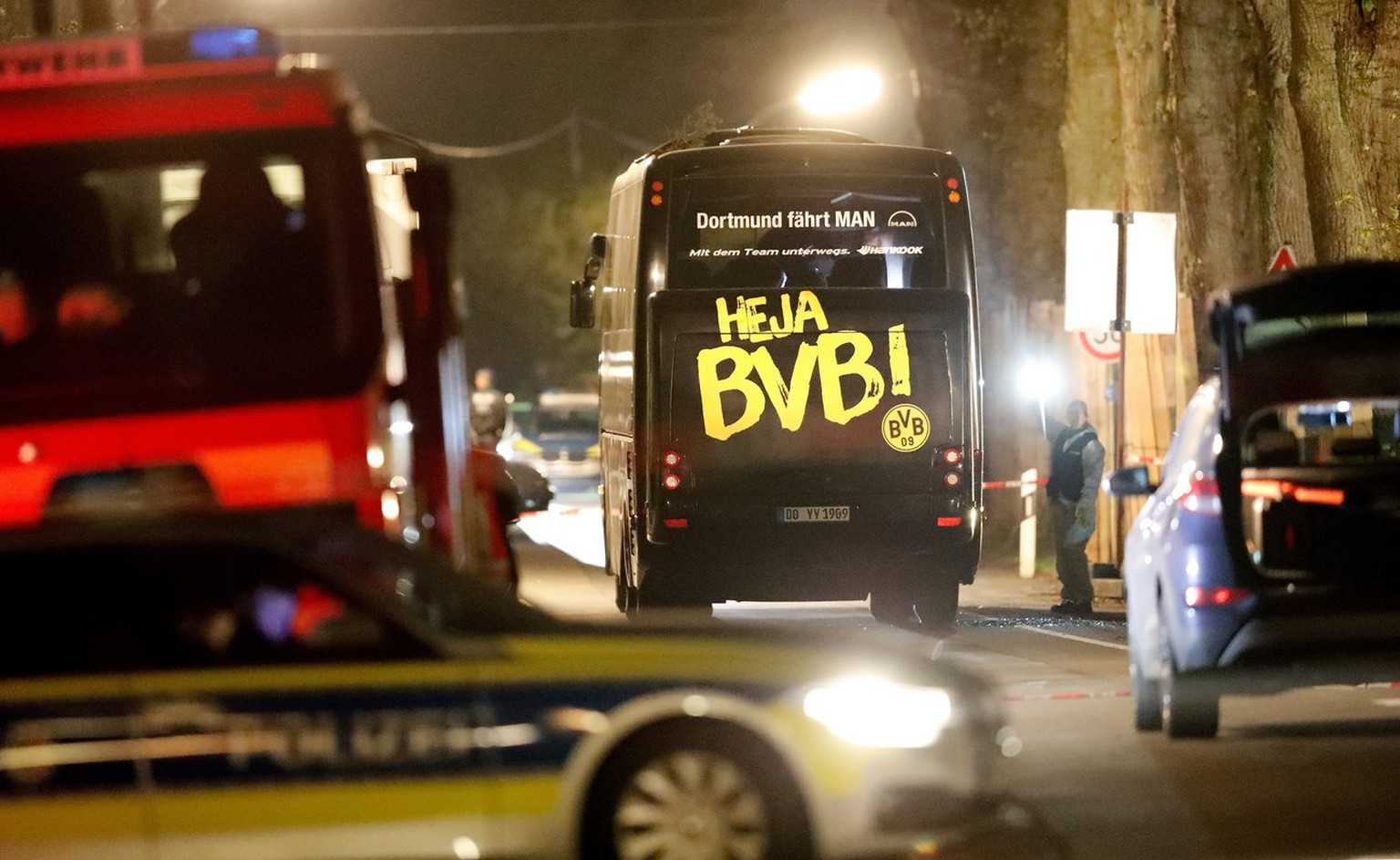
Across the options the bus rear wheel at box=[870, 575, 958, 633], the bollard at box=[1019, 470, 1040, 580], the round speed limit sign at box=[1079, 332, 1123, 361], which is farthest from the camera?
the bollard at box=[1019, 470, 1040, 580]

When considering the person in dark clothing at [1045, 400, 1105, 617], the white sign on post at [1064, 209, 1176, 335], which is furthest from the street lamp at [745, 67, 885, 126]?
the person in dark clothing at [1045, 400, 1105, 617]

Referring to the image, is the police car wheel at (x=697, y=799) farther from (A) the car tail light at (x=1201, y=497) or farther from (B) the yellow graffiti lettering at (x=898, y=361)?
(B) the yellow graffiti lettering at (x=898, y=361)

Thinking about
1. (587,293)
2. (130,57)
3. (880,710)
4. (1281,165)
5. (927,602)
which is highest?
(1281,165)

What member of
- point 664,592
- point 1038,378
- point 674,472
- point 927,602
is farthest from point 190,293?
point 1038,378

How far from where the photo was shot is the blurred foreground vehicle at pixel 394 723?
6.80 meters

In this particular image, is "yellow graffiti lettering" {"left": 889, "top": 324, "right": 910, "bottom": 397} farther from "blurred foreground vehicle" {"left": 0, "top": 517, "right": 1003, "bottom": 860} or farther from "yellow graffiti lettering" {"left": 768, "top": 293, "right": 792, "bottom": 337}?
"blurred foreground vehicle" {"left": 0, "top": 517, "right": 1003, "bottom": 860}

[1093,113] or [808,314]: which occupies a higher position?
[1093,113]

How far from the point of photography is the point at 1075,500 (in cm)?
1962

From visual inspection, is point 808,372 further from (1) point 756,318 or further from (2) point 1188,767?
(2) point 1188,767

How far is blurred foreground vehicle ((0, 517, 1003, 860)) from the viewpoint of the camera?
6797 mm

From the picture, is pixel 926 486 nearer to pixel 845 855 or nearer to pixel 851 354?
Result: pixel 851 354

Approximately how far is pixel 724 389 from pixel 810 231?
1311 mm

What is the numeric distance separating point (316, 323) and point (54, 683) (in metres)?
3.38

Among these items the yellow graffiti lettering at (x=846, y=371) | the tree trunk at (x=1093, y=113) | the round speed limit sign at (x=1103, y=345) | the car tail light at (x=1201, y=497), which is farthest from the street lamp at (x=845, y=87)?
the car tail light at (x=1201, y=497)
